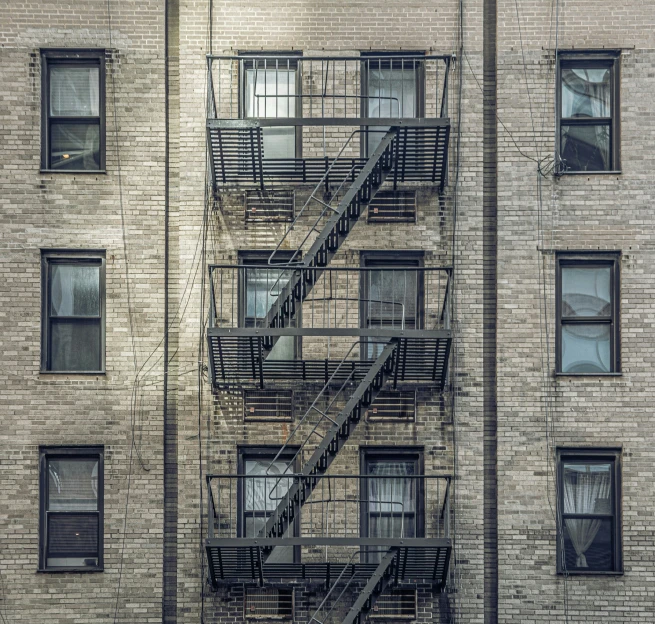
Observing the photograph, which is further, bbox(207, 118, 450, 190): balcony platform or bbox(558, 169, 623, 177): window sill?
bbox(558, 169, 623, 177): window sill

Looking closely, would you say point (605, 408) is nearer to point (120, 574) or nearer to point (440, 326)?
point (440, 326)

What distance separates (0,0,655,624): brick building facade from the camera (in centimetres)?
1480

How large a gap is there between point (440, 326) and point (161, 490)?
4.57m

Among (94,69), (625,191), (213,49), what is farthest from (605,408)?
(94,69)

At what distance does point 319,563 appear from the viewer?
1438 cm

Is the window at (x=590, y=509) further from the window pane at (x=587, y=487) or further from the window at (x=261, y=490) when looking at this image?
the window at (x=261, y=490)

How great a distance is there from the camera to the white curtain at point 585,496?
15000 millimetres

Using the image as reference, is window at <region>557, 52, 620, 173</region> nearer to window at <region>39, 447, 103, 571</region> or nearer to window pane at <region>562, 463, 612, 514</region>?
window pane at <region>562, 463, 612, 514</region>

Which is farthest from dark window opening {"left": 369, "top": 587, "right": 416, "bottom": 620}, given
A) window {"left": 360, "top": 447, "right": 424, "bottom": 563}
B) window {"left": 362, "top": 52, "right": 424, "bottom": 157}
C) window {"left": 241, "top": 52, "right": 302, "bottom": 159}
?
window {"left": 241, "top": 52, "right": 302, "bottom": 159}

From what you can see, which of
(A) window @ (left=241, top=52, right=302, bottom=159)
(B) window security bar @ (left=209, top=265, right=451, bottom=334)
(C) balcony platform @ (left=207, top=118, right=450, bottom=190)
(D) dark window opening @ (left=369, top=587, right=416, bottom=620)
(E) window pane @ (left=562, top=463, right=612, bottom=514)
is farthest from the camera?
(A) window @ (left=241, top=52, right=302, bottom=159)

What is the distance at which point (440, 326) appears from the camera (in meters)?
15.3

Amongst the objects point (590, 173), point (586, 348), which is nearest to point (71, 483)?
point (586, 348)

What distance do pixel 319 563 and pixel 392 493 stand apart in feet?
4.98

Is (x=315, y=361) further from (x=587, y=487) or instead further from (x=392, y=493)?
(x=587, y=487)
